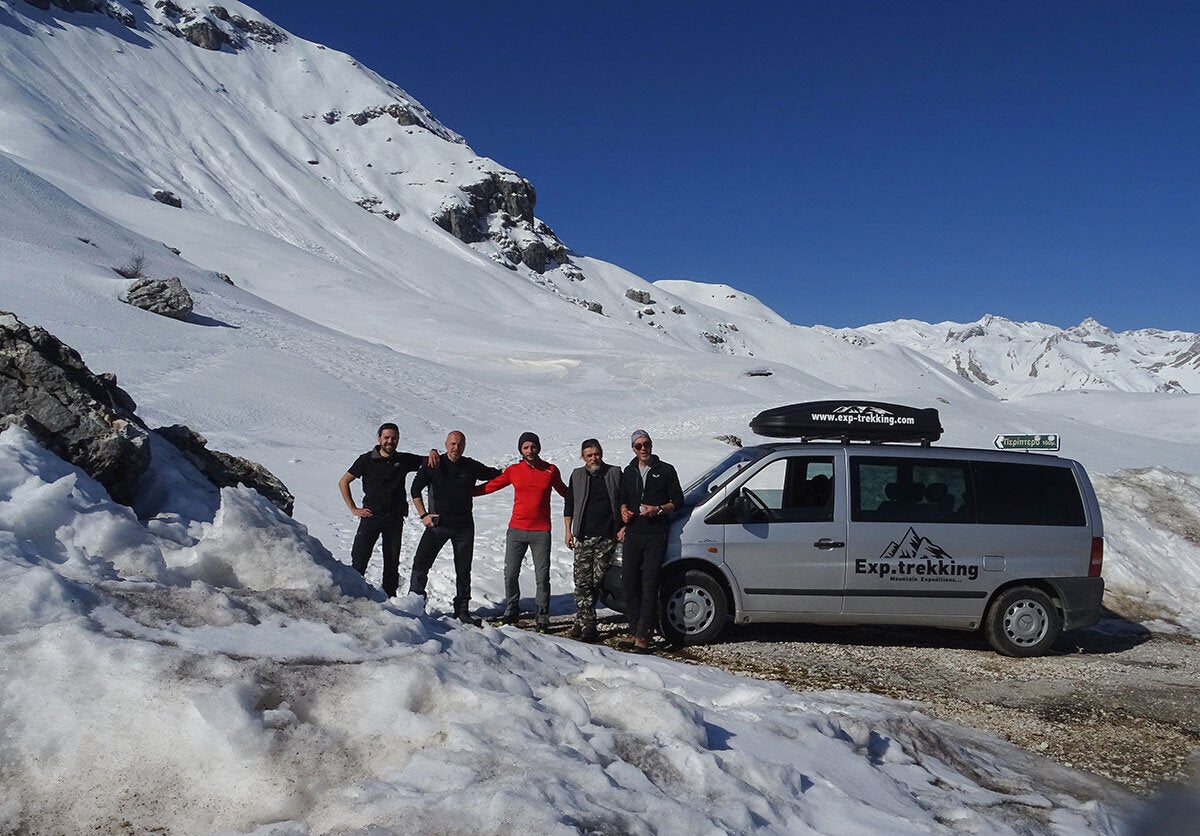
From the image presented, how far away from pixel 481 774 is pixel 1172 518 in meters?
12.3

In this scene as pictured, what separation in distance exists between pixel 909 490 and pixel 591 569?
9.94ft

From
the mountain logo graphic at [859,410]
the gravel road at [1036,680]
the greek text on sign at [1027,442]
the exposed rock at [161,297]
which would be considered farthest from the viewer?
the exposed rock at [161,297]

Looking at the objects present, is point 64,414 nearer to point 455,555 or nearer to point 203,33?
point 455,555

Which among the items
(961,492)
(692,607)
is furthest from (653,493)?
(961,492)

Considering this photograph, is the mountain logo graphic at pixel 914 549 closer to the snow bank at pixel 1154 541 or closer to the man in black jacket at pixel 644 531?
the man in black jacket at pixel 644 531

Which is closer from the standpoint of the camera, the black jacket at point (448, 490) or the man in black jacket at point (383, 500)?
the man in black jacket at point (383, 500)

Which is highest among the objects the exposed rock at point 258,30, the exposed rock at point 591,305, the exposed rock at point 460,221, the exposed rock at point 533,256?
the exposed rock at point 258,30

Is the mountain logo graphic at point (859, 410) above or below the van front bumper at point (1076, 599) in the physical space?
above

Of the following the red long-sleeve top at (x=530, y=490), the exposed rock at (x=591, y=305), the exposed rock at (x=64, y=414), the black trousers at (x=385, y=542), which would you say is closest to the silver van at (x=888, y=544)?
the red long-sleeve top at (x=530, y=490)

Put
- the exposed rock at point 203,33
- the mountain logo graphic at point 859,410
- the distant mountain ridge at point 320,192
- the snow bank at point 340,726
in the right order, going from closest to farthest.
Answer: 1. the snow bank at point 340,726
2. the mountain logo graphic at point 859,410
3. the distant mountain ridge at point 320,192
4. the exposed rock at point 203,33

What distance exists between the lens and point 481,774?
3.07 meters

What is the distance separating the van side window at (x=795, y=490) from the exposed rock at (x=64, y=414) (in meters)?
4.97

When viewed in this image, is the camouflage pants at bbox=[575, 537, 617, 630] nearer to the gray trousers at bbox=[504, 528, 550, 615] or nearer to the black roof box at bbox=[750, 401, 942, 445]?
the gray trousers at bbox=[504, 528, 550, 615]

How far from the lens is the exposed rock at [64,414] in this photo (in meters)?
5.61
